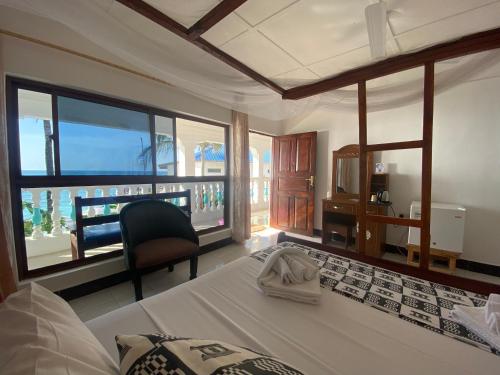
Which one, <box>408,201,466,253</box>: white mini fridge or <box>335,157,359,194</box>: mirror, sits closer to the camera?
<box>408,201,466,253</box>: white mini fridge

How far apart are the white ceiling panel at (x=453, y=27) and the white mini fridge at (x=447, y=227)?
1.76 metres

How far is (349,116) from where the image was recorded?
133 inches

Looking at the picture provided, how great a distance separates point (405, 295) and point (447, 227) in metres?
1.98

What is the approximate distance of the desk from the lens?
2.79 meters

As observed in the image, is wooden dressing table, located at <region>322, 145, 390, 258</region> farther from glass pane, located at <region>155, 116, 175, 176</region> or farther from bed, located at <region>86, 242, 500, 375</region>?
glass pane, located at <region>155, 116, 175, 176</region>

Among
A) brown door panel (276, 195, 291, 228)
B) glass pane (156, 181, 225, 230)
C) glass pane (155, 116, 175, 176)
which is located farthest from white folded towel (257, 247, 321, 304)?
brown door panel (276, 195, 291, 228)

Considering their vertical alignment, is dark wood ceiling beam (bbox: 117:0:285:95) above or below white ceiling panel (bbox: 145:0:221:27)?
below

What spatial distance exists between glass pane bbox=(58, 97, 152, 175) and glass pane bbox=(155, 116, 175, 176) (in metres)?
0.14

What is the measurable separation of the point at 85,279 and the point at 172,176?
4.61 ft

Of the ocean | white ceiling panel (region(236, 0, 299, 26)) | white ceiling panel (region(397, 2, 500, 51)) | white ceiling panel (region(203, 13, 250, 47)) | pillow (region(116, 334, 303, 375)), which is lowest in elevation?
pillow (region(116, 334, 303, 375))

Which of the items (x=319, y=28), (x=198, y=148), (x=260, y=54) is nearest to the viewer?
(x=319, y=28)

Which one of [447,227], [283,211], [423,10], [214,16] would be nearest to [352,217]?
[447,227]

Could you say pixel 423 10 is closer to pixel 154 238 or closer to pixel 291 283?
pixel 291 283

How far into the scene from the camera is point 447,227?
7.64 feet
